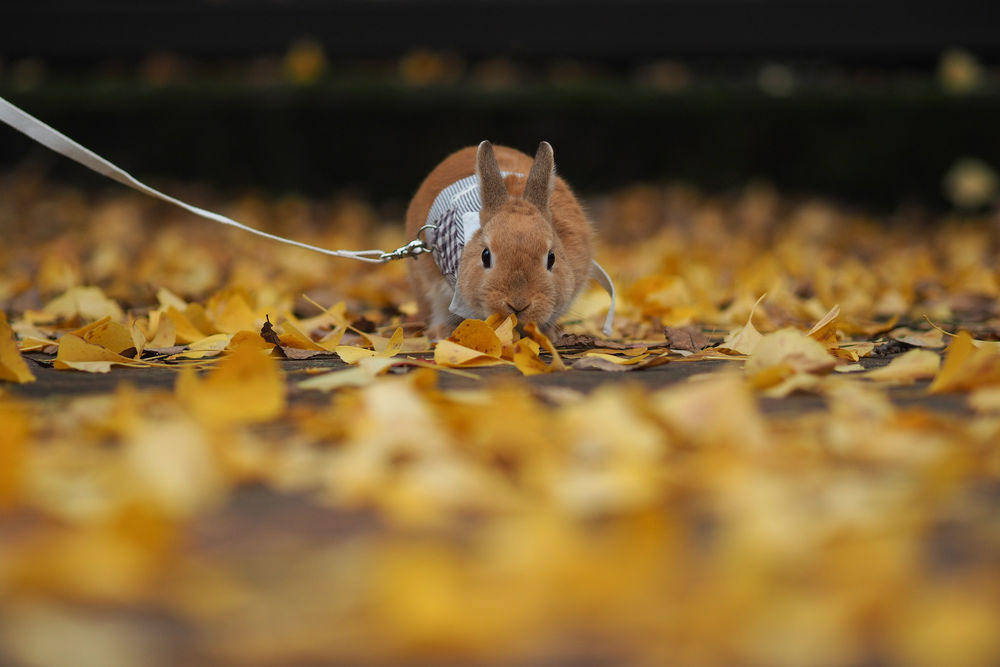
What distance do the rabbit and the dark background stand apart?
16.8 ft

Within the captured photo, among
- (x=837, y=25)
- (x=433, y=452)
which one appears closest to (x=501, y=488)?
(x=433, y=452)

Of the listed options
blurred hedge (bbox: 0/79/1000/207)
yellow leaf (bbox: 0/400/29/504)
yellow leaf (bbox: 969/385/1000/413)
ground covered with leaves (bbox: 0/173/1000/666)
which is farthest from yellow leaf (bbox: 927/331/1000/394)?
blurred hedge (bbox: 0/79/1000/207)

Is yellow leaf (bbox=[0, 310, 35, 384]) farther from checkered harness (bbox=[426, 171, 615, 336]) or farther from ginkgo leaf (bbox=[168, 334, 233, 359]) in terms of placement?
checkered harness (bbox=[426, 171, 615, 336])

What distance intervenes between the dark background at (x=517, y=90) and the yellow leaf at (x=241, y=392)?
21.4 ft

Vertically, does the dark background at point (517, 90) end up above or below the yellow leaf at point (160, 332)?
above

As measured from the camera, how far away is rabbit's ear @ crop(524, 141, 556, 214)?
2.87 metres

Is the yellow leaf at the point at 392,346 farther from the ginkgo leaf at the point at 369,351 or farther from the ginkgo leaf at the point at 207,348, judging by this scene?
the ginkgo leaf at the point at 207,348

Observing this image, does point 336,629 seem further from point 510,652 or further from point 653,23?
point 653,23

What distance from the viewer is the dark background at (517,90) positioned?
8016 mm

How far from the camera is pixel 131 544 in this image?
128cm

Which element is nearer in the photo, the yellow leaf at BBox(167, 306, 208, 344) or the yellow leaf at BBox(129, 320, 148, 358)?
the yellow leaf at BBox(129, 320, 148, 358)

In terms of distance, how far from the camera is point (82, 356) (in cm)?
253

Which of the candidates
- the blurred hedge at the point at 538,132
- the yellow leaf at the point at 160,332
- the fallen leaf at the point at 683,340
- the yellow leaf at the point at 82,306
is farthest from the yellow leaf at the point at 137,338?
the blurred hedge at the point at 538,132

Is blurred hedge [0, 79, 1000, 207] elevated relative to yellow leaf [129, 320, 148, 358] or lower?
elevated
